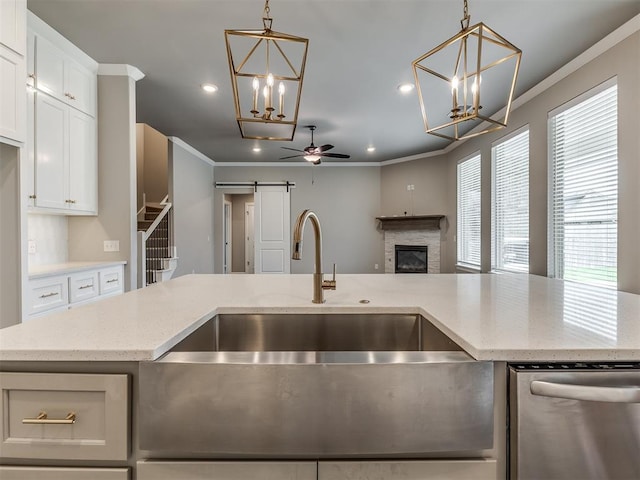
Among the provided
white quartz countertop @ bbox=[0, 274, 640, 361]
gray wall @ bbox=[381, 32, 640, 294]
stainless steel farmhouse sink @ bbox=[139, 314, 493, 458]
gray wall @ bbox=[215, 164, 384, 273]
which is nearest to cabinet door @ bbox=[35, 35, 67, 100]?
white quartz countertop @ bbox=[0, 274, 640, 361]

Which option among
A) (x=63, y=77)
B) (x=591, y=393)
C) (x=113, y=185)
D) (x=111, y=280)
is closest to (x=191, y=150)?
(x=113, y=185)

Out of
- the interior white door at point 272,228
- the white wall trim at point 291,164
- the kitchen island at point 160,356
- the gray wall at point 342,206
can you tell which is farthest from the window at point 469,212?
the kitchen island at point 160,356

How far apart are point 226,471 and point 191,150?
6424 mm

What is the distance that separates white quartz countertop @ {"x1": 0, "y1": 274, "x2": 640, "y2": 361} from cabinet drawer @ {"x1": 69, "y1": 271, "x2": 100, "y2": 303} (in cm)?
145

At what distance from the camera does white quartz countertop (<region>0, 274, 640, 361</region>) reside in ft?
2.57

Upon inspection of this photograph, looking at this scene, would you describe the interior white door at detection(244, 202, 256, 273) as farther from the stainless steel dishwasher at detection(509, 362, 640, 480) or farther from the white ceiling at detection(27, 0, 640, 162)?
the stainless steel dishwasher at detection(509, 362, 640, 480)

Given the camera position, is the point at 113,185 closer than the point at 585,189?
No

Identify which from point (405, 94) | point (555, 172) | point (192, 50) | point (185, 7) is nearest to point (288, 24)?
point (185, 7)

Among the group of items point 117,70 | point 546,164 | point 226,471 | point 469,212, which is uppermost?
point 117,70

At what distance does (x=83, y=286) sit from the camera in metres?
2.78

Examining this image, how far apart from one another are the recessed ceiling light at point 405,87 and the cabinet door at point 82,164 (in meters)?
3.25

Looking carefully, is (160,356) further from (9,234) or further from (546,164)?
(546,164)

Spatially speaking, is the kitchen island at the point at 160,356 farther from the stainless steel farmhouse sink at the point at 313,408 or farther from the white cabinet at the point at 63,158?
the white cabinet at the point at 63,158

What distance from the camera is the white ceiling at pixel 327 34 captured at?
7.79 ft
